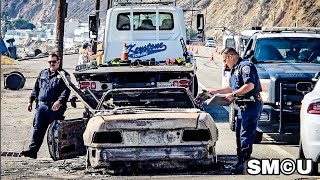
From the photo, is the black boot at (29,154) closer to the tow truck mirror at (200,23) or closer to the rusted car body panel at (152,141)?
the rusted car body panel at (152,141)

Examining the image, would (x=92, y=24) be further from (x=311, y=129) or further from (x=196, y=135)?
(x=311, y=129)


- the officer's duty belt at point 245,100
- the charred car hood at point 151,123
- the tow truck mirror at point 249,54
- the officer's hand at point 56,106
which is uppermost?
the tow truck mirror at point 249,54

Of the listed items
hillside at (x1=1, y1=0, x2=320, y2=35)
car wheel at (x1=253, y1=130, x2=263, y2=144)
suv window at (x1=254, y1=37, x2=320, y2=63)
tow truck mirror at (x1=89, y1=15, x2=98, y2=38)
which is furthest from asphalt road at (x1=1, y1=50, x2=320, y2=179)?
hillside at (x1=1, y1=0, x2=320, y2=35)

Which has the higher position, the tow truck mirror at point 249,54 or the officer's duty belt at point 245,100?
the tow truck mirror at point 249,54

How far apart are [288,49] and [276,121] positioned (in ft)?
7.04

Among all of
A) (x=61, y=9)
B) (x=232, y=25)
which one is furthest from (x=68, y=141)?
(x=232, y=25)

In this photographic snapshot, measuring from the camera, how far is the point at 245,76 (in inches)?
428

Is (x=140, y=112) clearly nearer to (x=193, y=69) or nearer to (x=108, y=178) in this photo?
(x=108, y=178)

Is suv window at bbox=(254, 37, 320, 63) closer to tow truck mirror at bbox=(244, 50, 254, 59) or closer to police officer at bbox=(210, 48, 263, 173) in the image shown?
tow truck mirror at bbox=(244, 50, 254, 59)

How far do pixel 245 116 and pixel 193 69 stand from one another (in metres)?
5.04

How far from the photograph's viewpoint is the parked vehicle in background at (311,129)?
9.98 m

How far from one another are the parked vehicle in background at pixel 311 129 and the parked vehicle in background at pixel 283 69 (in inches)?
108

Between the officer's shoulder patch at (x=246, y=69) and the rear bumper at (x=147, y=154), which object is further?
the officer's shoulder patch at (x=246, y=69)

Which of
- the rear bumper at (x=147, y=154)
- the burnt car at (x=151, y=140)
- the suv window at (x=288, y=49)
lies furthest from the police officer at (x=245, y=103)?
the suv window at (x=288, y=49)
